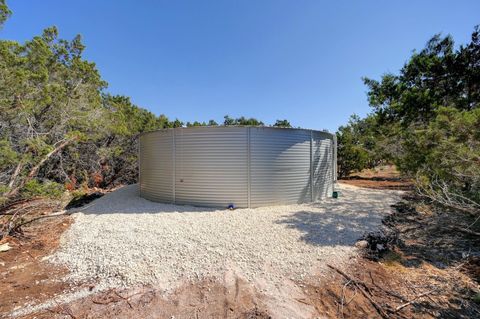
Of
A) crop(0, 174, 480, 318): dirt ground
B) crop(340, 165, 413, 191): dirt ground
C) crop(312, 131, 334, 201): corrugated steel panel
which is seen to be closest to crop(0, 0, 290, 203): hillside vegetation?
crop(0, 174, 480, 318): dirt ground

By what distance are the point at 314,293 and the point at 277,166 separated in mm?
4759

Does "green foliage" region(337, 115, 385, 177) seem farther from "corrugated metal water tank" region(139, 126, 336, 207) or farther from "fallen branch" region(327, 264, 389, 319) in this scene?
"fallen branch" region(327, 264, 389, 319)

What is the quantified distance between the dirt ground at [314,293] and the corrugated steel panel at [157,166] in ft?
12.2

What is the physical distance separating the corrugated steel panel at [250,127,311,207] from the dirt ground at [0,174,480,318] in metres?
3.50

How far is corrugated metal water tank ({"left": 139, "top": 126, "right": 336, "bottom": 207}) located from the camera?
745 centimetres

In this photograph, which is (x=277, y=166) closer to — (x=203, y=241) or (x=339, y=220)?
(x=339, y=220)

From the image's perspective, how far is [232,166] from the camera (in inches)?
293

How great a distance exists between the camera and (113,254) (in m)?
4.18

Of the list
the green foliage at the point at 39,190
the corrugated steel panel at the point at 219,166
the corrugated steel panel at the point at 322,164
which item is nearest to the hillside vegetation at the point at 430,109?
the corrugated steel panel at the point at 322,164

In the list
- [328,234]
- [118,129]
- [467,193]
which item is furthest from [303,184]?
[118,129]

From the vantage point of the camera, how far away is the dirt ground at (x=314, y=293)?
2924 millimetres

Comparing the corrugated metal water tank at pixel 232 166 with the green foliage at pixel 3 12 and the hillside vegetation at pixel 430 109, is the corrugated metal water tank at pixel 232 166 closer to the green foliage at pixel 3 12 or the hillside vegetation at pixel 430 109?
the hillside vegetation at pixel 430 109

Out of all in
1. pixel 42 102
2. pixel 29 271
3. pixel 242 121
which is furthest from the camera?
pixel 242 121

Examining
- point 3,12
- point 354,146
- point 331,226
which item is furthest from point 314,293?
point 354,146
